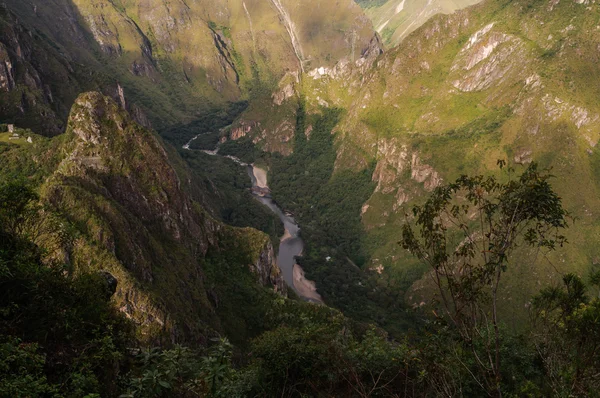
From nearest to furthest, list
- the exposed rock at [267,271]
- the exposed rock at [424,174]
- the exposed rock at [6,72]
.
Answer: the exposed rock at [267,271] → the exposed rock at [6,72] → the exposed rock at [424,174]

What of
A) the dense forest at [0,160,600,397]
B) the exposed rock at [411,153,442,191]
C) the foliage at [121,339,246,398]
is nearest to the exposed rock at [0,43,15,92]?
the dense forest at [0,160,600,397]

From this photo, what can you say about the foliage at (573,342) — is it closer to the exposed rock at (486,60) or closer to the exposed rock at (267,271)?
the exposed rock at (267,271)

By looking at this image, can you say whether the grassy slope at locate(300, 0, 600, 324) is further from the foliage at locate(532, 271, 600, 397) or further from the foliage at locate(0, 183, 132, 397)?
the foliage at locate(0, 183, 132, 397)

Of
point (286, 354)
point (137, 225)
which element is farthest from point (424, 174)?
point (286, 354)

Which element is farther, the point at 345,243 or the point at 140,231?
the point at 345,243

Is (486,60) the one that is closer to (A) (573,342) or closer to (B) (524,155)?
(B) (524,155)

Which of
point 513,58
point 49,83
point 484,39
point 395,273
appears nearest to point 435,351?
point 395,273

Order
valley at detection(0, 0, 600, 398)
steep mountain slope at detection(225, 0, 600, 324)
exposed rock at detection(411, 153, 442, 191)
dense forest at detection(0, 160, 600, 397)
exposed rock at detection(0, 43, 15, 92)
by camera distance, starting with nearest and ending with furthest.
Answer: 1. dense forest at detection(0, 160, 600, 397)
2. valley at detection(0, 0, 600, 398)
3. exposed rock at detection(0, 43, 15, 92)
4. steep mountain slope at detection(225, 0, 600, 324)
5. exposed rock at detection(411, 153, 442, 191)

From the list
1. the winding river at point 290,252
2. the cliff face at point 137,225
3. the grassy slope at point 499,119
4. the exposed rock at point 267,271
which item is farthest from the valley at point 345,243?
the winding river at point 290,252
